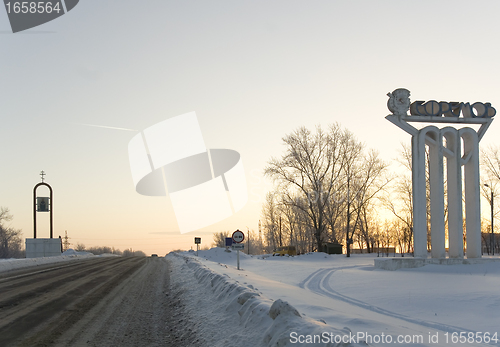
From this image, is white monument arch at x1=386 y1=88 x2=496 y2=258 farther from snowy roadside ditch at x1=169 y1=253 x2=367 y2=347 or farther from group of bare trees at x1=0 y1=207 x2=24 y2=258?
group of bare trees at x1=0 y1=207 x2=24 y2=258

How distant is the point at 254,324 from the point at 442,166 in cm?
2209

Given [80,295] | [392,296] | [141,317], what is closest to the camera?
[141,317]

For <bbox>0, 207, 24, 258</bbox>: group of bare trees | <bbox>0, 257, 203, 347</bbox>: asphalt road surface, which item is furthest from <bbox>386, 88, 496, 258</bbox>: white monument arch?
<bbox>0, 207, 24, 258</bbox>: group of bare trees

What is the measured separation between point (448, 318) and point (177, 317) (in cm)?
637

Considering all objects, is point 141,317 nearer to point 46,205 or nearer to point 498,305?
point 498,305

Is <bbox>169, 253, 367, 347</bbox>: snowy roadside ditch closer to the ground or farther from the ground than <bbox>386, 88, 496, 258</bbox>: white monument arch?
closer to the ground

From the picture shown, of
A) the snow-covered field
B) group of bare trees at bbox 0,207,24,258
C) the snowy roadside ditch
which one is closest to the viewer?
the snowy roadside ditch

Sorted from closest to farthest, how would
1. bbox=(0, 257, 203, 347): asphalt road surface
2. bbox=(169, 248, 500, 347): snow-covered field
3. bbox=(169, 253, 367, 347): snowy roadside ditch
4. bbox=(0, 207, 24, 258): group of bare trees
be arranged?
bbox=(169, 253, 367, 347): snowy roadside ditch → bbox=(169, 248, 500, 347): snow-covered field → bbox=(0, 257, 203, 347): asphalt road surface → bbox=(0, 207, 24, 258): group of bare trees

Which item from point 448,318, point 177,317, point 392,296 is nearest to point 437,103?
point 392,296

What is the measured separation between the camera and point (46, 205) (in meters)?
50.1

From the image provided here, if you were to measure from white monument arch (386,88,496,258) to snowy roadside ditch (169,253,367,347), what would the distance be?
18759mm

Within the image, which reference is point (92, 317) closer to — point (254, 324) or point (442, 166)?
point (254, 324)

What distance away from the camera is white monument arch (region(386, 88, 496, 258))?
81.3 feet

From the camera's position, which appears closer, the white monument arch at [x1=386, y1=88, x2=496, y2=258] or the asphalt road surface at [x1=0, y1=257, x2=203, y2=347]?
the asphalt road surface at [x1=0, y1=257, x2=203, y2=347]
